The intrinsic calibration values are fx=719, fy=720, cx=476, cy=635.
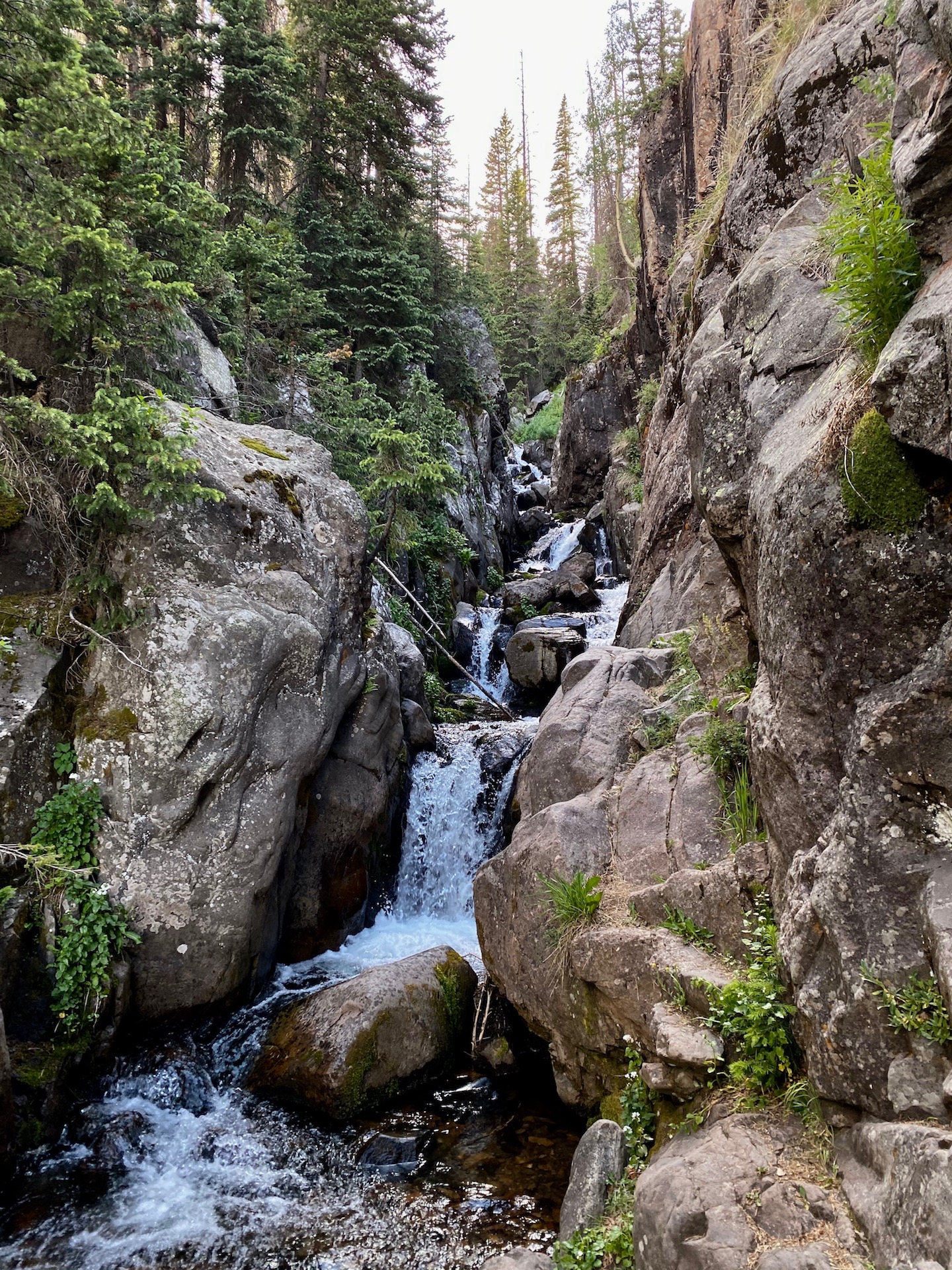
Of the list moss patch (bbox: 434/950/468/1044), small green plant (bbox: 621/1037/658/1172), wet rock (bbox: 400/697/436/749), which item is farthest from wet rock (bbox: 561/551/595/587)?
small green plant (bbox: 621/1037/658/1172)

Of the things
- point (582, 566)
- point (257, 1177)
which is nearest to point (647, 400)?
point (582, 566)

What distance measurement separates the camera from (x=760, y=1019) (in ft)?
14.6

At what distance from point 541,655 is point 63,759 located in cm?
1037

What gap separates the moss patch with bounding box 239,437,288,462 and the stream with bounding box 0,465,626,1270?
6908 mm

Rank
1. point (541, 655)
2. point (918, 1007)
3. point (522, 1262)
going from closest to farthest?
point (918, 1007)
point (522, 1262)
point (541, 655)

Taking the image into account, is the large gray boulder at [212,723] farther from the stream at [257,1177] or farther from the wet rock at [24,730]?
the stream at [257,1177]

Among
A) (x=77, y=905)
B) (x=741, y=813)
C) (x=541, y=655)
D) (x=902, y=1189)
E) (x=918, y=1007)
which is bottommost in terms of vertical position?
(x=902, y=1189)

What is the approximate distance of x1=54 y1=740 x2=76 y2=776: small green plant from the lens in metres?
7.40

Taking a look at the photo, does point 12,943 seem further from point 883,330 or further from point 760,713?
point 883,330

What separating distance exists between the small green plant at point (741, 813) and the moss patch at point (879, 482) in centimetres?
267

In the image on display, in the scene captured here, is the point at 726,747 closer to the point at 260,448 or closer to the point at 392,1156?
the point at 392,1156

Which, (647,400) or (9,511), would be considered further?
(647,400)

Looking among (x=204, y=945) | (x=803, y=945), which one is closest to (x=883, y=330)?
(x=803, y=945)

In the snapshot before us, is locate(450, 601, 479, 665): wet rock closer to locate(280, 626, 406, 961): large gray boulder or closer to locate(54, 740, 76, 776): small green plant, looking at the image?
locate(280, 626, 406, 961): large gray boulder
